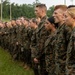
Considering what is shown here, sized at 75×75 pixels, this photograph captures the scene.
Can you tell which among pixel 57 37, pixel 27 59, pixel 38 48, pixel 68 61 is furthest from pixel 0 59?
pixel 68 61

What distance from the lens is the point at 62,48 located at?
6.46 metres

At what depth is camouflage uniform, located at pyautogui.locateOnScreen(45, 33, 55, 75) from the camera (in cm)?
733

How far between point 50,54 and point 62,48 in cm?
105

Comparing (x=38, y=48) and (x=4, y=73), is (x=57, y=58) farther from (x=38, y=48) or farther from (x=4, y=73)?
(x=4, y=73)

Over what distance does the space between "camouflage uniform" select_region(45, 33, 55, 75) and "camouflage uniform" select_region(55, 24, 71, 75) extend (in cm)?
68

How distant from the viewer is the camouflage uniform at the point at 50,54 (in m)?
7.33

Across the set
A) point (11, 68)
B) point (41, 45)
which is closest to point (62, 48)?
point (41, 45)

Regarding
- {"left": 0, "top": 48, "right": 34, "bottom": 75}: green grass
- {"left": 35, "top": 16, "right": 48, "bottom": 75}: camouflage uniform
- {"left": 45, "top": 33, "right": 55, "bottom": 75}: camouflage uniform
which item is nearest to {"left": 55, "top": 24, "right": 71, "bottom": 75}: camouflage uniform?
{"left": 45, "top": 33, "right": 55, "bottom": 75}: camouflage uniform

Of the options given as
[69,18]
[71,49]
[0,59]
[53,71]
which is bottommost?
[0,59]

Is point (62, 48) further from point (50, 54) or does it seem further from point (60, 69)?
point (50, 54)

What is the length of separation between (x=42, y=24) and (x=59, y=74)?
1888 mm

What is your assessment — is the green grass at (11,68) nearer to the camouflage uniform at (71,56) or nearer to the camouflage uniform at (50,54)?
the camouflage uniform at (50,54)

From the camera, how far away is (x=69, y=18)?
5.73 m

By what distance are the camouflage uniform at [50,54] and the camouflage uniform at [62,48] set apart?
2.22 ft
